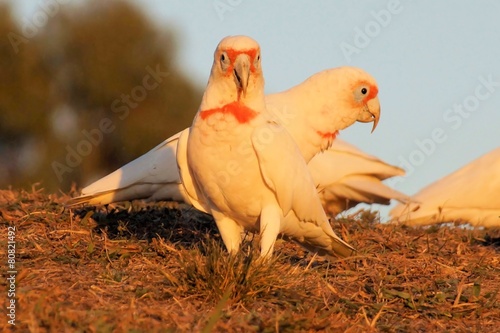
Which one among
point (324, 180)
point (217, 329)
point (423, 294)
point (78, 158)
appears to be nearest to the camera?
point (217, 329)

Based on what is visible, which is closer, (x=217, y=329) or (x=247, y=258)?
(x=217, y=329)

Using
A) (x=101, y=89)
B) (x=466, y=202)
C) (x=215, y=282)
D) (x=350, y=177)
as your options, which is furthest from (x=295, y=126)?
(x=101, y=89)

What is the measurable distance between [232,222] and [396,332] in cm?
154

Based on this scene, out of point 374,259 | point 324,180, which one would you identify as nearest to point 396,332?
point 374,259

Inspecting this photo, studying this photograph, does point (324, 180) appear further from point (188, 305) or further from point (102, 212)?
point (188, 305)

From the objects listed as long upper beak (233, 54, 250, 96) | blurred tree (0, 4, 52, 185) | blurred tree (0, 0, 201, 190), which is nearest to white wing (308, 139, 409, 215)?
long upper beak (233, 54, 250, 96)

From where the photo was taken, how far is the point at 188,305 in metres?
4.90

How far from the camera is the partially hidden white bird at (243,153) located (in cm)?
547

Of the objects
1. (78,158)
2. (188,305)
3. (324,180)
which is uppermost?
(188,305)

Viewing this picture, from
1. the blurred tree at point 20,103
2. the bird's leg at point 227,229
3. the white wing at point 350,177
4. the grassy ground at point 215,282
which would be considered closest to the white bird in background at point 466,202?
the white wing at point 350,177

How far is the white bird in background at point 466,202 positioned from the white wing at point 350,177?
Answer: 0.27m

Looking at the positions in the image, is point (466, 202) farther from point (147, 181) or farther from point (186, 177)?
point (186, 177)

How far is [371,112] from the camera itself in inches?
313

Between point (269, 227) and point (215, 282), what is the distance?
0.76m
